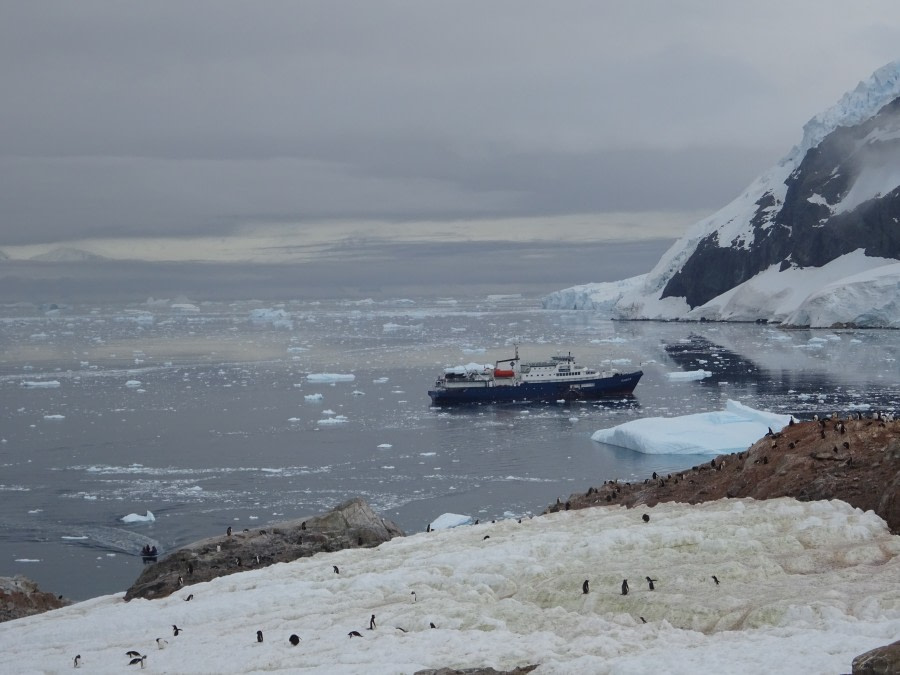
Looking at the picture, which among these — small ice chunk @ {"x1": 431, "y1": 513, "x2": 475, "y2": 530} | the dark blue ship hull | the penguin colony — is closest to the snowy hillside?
the penguin colony

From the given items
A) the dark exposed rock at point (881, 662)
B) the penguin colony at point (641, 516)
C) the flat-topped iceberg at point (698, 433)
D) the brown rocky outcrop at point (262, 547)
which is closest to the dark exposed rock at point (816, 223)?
the flat-topped iceberg at point (698, 433)

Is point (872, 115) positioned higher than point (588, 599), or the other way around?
point (872, 115)

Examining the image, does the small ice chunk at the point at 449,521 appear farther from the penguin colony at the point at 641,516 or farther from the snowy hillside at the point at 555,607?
the snowy hillside at the point at 555,607

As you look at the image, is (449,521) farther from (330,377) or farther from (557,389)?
(330,377)

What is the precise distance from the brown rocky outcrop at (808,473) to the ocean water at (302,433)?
44.6ft

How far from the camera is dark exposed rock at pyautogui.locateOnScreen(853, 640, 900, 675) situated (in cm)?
981

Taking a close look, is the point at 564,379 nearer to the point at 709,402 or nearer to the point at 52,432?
the point at 709,402

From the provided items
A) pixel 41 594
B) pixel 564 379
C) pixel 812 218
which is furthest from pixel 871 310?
pixel 41 594

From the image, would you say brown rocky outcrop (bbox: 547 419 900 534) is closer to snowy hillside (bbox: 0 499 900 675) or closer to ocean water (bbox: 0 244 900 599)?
snowy hillside (bbox: 0 499 900 675)

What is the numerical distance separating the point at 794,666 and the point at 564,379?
210 feet

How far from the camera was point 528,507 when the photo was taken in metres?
37.8

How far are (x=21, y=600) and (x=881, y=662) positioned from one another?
2062cm

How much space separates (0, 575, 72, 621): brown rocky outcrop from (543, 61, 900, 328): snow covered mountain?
13356 centimetres

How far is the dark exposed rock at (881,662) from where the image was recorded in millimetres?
9812
